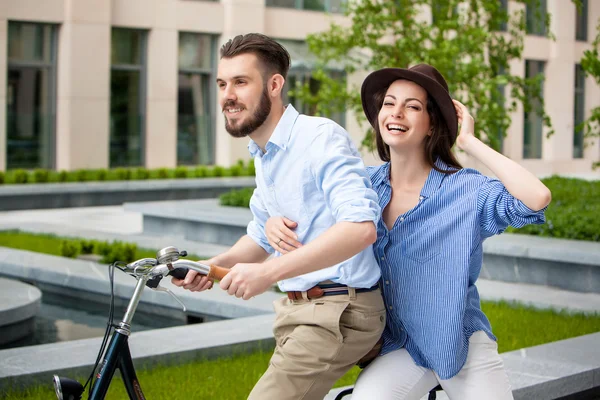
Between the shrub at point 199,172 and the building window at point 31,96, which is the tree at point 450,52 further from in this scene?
the building window at point 31,96

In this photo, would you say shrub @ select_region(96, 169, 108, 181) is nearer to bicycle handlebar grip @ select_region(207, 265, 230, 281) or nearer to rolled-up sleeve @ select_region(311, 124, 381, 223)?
rolled-up sleeve @ select_region(311, 124, 381, 223)

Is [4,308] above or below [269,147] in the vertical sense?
below

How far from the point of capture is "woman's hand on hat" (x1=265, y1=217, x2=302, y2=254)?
315 centimetres

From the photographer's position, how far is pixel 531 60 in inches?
1405

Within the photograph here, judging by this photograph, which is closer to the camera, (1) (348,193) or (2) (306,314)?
(1) (348,193)

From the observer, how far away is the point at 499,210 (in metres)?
3.38

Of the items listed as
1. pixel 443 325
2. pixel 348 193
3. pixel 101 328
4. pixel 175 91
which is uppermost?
pixel 175 91

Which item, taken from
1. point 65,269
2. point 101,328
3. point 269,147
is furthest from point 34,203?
point 269,147

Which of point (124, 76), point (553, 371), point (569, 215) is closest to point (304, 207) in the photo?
point (553, 371)

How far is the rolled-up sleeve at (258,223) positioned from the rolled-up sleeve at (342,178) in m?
0.42

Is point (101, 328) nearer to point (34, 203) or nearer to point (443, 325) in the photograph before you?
point (443, 325)

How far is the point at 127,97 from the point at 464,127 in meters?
22.6

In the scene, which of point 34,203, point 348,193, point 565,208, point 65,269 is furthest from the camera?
point 34,203

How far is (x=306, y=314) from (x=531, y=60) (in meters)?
34.0
